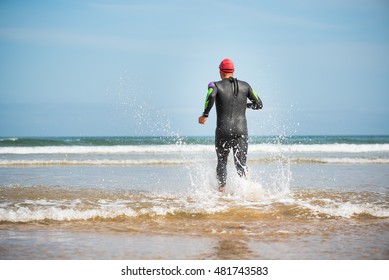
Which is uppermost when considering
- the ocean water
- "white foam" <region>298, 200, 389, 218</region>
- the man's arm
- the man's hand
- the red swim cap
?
the red swim cap

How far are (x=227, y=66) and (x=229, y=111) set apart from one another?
72 centimetres

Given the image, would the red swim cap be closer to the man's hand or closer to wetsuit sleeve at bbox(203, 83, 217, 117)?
wetsuit sleeve at bbox(203, 83, 217, 117)

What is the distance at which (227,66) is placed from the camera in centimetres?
726

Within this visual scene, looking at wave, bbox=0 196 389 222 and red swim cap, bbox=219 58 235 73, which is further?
red swim cap, bbox=219 58 235 73

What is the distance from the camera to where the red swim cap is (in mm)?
7262

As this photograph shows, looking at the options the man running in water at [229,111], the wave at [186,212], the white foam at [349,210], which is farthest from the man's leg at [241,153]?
the white foam at [349,210]

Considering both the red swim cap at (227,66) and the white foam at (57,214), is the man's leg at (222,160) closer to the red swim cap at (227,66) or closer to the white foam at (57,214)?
the red swim cap at (227,66)

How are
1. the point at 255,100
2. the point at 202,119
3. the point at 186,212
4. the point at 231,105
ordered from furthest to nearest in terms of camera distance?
the point at 255,100 → the point at 231,105 → the point at 202,119 → the point at 186,212

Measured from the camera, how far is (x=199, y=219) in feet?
19.2

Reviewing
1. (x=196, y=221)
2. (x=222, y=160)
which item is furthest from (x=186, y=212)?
(x=222, y=160)

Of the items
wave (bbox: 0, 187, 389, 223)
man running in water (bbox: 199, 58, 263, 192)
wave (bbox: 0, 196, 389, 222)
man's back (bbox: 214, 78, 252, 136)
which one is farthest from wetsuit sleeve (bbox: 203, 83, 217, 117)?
wave (bbox: 0, 196, 389, 222)

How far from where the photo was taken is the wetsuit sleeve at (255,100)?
23.9 ft

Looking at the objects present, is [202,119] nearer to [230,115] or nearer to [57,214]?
[230,115]

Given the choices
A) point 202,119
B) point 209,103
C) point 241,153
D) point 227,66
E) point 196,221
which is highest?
point 227,66
